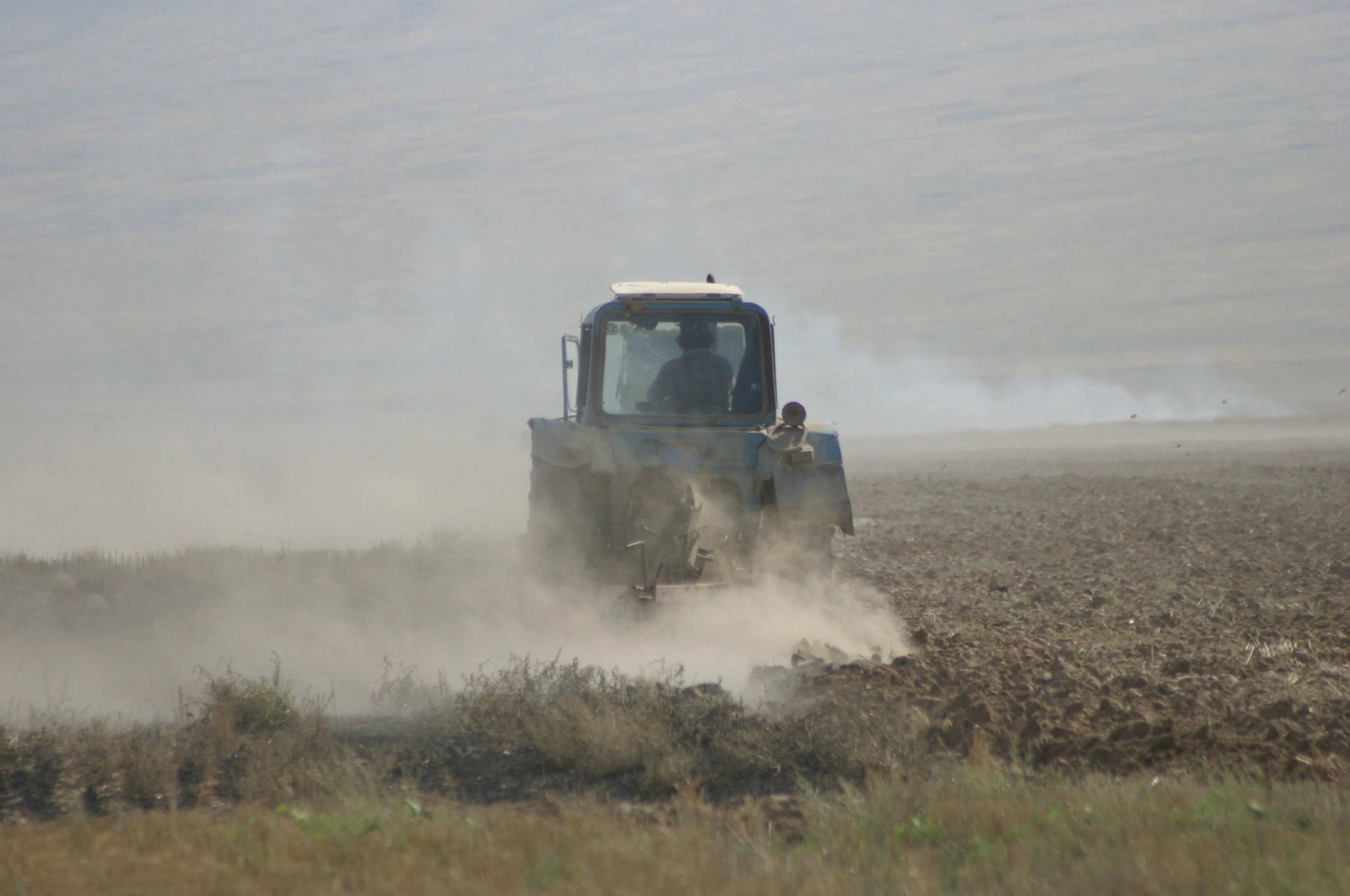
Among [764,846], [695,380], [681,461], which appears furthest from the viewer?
[695,380]

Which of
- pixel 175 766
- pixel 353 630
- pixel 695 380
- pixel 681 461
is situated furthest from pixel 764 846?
pixel 353 630

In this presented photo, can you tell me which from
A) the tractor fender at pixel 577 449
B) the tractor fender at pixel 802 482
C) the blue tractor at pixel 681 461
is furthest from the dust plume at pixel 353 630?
the tractor fender at pixel 577 449

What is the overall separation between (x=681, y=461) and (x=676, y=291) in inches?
74.0

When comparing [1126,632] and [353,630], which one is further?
[353,630]

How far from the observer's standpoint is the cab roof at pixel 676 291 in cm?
1090

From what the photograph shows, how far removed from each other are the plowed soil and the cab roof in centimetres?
368

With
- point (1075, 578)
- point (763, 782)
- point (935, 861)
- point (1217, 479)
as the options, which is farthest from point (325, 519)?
point (1217, 479)

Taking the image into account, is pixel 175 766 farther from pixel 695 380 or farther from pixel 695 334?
pixel 695 334

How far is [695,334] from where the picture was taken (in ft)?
36.1

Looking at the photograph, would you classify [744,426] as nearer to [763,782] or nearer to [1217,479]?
[763,782]

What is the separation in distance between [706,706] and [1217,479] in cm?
3613

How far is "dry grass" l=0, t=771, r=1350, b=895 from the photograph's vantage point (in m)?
4.46

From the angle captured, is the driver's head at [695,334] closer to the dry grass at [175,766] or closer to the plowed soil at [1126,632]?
the plowed soil at [1126,632]

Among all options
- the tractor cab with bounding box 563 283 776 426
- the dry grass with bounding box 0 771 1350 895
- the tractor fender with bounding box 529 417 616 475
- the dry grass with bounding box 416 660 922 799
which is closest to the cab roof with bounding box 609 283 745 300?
the tractor cab with bounding box 563 283 776 426
